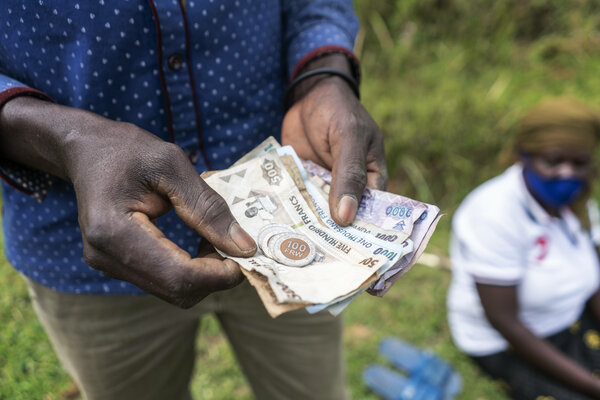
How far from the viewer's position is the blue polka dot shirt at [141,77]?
3.24 feet

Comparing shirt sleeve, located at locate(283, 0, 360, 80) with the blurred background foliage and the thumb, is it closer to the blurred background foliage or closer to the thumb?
the thumb

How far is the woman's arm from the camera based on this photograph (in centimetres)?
223

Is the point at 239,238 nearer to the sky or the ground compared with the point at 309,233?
nearer to the sky

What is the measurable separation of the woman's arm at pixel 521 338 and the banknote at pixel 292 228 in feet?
4.76

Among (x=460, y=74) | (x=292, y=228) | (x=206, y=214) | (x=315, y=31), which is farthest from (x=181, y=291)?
(x=460, y=74)

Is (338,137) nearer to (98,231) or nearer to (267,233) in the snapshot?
(267,233)

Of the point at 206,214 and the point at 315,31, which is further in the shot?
the point at 315,31

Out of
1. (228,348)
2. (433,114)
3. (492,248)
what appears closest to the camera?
(492,248)

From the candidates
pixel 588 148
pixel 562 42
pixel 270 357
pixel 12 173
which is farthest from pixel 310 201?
pixel 562 42

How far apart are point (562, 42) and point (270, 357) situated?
4.87 m

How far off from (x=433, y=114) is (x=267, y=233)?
2.97 meters

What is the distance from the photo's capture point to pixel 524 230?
229 centimetres

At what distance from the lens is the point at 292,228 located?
117 centimetres

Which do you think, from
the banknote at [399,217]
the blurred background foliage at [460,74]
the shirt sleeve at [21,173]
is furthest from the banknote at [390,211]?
the blurred background foliage at [460,74]
